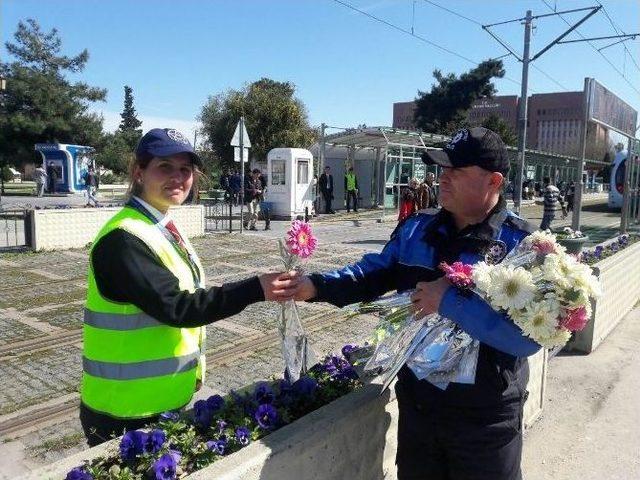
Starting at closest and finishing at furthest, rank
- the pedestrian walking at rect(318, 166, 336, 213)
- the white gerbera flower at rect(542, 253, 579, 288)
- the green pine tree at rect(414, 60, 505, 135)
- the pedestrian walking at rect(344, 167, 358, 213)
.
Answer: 1. the white gerbera flower at rect(542, 253, 579, 288)
2. the pedestrian walking at rect(318, 166, 336, 213)
3. the pedestrian walking at rect(344, 167, 358, 213)
4. the green pine tree at rect(414, 60, 505, 135)

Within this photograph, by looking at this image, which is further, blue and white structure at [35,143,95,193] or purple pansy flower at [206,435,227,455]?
blue and white structure at [35,143,95,193]

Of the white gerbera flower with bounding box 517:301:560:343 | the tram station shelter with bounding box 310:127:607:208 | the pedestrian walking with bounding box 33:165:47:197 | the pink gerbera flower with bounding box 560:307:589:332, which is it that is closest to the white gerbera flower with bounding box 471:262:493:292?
the white gerbera flower with bounding box 517:301:560:343

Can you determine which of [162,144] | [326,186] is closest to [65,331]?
[162,144]

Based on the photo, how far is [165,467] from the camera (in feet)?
Answer: 5.89

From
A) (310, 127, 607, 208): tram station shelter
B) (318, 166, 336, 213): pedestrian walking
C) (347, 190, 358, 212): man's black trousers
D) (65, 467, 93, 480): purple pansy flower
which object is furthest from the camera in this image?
(347, 190, 358, 212): man's black trousers

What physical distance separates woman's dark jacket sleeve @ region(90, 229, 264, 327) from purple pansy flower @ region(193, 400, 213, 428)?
1.41ft

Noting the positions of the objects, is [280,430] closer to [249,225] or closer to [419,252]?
[419,252]

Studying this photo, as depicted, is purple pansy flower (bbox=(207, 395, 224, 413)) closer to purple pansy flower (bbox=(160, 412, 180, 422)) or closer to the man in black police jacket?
purple pansy flower (bbox=(160, 412, 180, 422))

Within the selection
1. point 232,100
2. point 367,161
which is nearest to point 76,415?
point 367,161

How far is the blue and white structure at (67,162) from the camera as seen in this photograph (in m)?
31.7

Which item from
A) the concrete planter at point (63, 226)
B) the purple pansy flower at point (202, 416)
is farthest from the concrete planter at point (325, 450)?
the concrete planter at point (63, 226)

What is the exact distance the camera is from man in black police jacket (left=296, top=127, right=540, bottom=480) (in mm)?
1979

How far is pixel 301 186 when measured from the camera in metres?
20.5

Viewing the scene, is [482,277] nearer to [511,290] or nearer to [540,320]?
[511,290]
